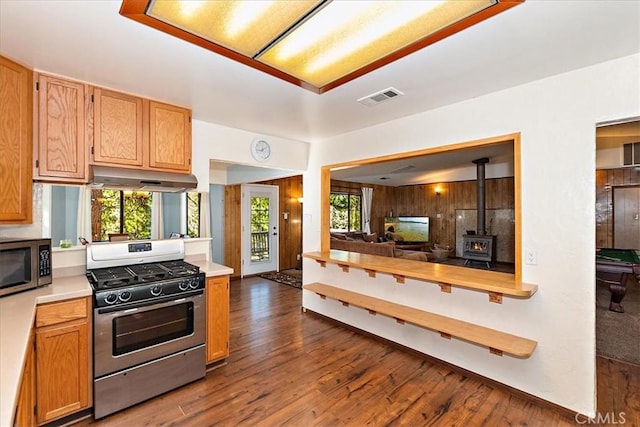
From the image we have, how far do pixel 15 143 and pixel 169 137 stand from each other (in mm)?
1036

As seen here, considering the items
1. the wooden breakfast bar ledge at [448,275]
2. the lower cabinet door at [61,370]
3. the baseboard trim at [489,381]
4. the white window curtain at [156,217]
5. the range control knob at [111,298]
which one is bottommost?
the baseboard trim at [489,381]

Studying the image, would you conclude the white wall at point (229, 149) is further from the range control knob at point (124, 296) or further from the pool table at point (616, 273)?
the pool table at point (616, 273)

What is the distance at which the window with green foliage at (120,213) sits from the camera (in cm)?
259

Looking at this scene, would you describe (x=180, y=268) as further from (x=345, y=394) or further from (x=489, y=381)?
(x=489, y=381)

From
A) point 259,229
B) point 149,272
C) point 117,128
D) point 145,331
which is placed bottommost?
point 145,331

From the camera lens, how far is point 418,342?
9.81ft

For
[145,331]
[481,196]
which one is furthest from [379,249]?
[145,331]

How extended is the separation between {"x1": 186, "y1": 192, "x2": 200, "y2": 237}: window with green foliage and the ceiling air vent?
1905mm

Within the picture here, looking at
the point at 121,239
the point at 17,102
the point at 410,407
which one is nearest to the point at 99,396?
the point at 121,239

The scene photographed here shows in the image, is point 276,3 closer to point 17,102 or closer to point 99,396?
point 17,102

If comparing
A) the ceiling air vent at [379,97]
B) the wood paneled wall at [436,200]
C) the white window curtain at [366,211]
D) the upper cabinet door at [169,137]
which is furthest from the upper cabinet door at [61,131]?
the white window curtain at [366,211]

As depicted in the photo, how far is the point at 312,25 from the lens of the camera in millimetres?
1558

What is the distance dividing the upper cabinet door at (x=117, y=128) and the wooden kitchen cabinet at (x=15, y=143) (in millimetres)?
385

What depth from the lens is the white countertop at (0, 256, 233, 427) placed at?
0.94 m
